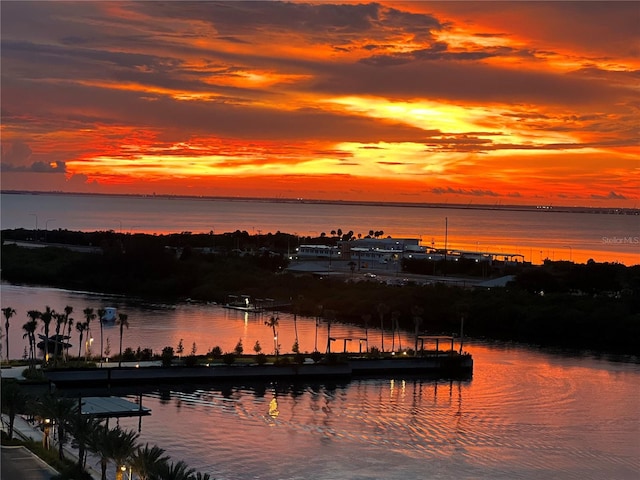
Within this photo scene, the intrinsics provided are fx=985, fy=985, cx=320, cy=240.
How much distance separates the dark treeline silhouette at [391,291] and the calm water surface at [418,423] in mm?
5822

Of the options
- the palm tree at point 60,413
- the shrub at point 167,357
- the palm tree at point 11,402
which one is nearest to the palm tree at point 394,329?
the shrub at point 167,357

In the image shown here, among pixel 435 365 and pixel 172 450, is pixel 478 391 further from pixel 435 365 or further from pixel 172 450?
pixel 172 450

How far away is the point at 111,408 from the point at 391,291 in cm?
3045

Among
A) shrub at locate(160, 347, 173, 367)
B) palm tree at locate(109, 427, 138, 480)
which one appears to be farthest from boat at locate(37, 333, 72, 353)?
palm tree at locate(109, 427, 138, 480)

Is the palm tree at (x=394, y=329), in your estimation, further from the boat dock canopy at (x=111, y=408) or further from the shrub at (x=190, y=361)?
the boat dock canopy at (x=111, y=408)

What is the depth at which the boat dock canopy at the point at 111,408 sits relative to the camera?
27188 millimetres

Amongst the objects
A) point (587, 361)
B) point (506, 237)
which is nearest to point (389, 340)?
point (587, 361)

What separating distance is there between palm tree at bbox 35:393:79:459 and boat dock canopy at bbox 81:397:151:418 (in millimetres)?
4930

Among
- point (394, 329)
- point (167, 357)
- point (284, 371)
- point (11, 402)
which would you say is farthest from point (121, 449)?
point (394, 329)

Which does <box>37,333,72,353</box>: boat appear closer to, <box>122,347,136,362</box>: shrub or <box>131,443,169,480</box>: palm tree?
<box>122,347,136,362</box>: shrub

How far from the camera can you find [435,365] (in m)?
38.0

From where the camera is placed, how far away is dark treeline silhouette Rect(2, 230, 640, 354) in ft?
155

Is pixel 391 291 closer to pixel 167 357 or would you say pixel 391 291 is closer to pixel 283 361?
pixel 283 361

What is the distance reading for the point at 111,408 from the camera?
27.8m
